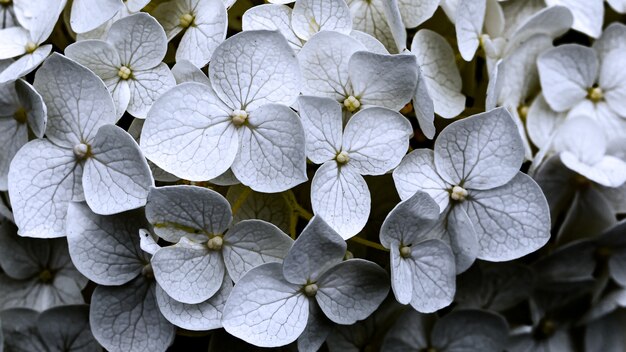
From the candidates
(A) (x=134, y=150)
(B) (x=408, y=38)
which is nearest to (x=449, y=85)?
(B) (x=408, y=38)

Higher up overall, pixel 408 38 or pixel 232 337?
pixel 408 38

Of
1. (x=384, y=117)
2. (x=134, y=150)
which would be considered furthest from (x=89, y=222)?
(x=384, y=117)

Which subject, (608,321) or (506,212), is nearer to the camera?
(506,212)

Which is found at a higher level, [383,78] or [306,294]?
[383,78]

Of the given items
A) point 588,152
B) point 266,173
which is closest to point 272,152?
point 266,173

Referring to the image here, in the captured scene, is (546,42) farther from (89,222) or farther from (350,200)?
(89,222)

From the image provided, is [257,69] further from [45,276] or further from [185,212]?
[45,276]

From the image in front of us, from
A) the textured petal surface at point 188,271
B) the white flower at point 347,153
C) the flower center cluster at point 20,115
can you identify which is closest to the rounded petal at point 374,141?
the white flower at point 347,153
